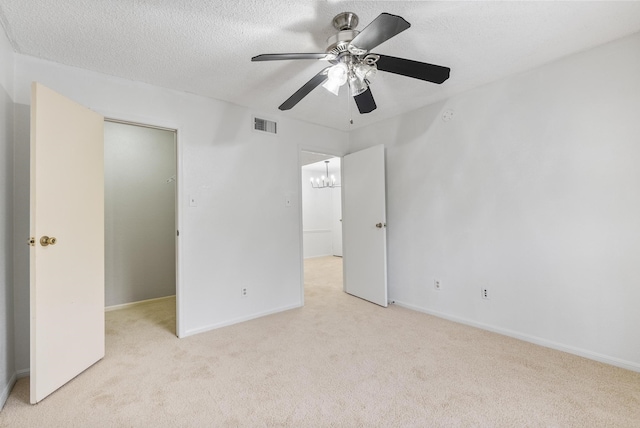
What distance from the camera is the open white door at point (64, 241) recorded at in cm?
170

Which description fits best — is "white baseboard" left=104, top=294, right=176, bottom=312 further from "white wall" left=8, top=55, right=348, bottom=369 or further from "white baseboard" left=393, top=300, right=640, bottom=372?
"white baseboard" left=393, top=300, right=640, bottom=372

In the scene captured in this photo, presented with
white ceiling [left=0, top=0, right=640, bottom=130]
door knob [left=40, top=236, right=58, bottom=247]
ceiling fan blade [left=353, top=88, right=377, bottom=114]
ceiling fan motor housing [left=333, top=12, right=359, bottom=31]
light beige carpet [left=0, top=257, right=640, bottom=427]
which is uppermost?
white ceiling [left=0, top=0, right=640, bottom=130]

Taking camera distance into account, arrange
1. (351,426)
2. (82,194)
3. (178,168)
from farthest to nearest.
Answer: (178,168) < (82,194) < (351,426)

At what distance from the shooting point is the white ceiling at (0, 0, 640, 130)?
160 cm

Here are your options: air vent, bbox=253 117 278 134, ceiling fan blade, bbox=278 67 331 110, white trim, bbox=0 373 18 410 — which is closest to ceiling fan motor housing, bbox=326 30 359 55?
ceiling fan blade, bbox=278 67 331 110

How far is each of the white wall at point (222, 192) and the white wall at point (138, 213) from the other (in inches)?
41.3

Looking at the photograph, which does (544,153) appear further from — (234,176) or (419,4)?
(234,176)

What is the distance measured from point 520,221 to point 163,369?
3059 millimetres

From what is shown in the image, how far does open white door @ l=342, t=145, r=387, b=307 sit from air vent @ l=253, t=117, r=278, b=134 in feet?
3.60

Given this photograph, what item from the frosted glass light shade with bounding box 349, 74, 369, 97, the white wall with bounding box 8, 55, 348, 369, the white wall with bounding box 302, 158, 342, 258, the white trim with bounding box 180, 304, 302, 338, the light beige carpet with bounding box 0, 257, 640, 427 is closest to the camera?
the light beige carpet with bounding box 0, 257, 640, 427

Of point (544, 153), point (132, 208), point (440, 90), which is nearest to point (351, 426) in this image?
point (544, 153)

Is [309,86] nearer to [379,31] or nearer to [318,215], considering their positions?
[379,31]

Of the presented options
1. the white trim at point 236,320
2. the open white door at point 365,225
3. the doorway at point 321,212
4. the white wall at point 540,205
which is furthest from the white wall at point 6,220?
the doorway at point 321,212

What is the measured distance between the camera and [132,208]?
11.9 feet
